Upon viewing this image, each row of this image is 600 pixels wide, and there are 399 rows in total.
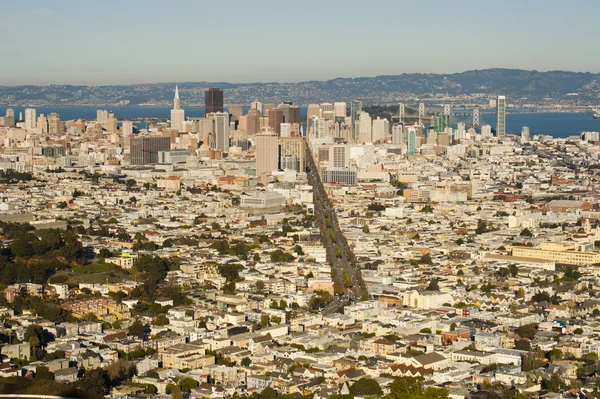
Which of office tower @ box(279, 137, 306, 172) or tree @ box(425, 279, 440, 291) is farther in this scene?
office tower @ box(279, 137, 306, 172)

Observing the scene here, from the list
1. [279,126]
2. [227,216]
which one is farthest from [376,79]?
[227,216]

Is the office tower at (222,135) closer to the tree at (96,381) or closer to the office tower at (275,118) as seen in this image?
the office tower at (275,118)

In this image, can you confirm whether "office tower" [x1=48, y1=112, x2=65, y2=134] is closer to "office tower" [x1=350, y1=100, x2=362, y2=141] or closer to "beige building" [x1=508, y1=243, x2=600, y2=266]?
"office tower" [x1=350, y1=100, x2=362, y2=141]

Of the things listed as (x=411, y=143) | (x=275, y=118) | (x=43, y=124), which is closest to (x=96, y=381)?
(x=411, y=143)

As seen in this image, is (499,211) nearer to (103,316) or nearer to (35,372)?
(103,316)

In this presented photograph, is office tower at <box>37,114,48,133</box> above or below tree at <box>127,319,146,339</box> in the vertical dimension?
above

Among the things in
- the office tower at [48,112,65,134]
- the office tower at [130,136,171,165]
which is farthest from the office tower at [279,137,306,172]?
the office tower at [48,112,65,134]

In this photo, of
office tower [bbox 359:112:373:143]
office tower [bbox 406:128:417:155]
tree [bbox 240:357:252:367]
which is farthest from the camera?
office tower [bbox 359:112:373:143]
